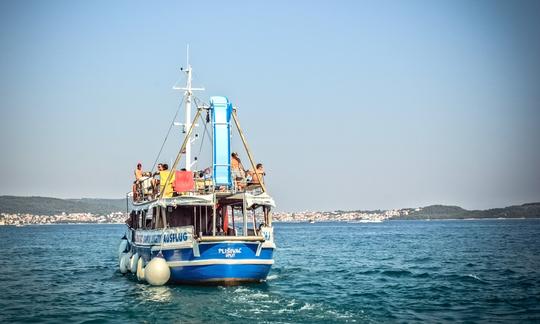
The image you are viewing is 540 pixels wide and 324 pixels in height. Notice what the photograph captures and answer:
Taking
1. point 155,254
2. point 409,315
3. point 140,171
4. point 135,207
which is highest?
point 140,171

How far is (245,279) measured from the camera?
2500cm

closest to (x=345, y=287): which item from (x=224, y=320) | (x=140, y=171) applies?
(x=224, y=320)

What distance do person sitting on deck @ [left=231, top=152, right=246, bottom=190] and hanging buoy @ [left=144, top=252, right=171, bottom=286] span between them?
190 inches

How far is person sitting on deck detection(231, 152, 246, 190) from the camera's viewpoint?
89.4 feet

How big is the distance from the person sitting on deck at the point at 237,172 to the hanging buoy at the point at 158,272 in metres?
4.83

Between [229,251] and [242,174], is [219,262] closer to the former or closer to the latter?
[229,251]

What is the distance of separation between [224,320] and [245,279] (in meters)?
6.05

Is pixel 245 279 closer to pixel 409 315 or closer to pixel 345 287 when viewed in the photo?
pixel 345 287

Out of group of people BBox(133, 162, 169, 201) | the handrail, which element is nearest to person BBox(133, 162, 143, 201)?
group of people BBox(133, 162, 169, 201)

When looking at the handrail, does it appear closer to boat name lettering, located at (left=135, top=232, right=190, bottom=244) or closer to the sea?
boat name lettering, located at (left=135, top=232, right=190, bottom=244)

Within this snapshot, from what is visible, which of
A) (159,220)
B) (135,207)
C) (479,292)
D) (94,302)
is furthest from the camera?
(135,207)

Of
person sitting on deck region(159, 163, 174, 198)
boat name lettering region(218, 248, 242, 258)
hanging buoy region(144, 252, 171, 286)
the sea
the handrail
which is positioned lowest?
the sea

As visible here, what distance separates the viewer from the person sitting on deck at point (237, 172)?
1072 inches

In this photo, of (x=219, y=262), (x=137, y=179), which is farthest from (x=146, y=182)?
(x=219, y=262)
